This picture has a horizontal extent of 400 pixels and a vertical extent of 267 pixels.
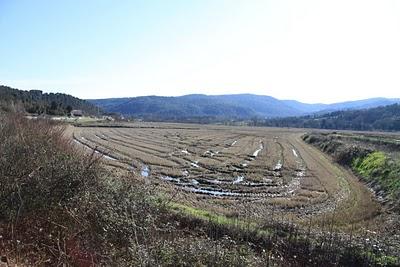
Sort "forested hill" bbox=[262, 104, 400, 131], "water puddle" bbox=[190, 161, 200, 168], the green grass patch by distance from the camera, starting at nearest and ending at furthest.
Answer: the green grass patch → "water puddle" bbox=[190, 161, 200, 168] → "forested hill" bbox=[262, 104, 400, 131]

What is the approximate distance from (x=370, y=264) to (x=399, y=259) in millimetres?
1273

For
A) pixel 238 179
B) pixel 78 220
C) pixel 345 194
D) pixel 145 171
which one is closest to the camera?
pixel 78 220

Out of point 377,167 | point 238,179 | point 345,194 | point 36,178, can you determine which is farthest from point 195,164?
point 36,178

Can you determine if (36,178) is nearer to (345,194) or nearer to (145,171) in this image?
(345,194)

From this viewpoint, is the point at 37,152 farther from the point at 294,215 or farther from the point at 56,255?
the point at 294,215

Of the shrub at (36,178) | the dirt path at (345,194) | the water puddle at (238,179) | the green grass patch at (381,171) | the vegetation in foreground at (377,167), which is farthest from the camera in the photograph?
the water puddle at (238,179)

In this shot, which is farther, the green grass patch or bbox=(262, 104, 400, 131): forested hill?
bbox=(262, 104, 400, 131): forested hill

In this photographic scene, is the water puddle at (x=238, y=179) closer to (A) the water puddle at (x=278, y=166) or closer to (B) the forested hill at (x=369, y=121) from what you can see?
(A) the water puddle at (x=278, y=166)

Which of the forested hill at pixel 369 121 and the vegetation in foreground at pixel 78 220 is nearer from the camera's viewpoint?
the vegetation in foreground at pixel 78 220

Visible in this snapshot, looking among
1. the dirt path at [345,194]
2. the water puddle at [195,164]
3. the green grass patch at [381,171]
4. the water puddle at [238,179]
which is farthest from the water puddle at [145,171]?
the green grass patch at [381,171]

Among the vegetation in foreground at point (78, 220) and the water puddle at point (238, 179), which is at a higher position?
the vegetation in foreground at point (78, 220)

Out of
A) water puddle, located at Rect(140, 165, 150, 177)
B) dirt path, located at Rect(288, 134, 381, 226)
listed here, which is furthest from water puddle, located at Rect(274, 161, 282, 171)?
water puddle, located at Rect(140, 165, 150, 177)

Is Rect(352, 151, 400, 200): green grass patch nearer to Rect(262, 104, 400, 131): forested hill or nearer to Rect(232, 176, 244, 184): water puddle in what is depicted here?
Rect(232, 176, 244, 184): water puddle

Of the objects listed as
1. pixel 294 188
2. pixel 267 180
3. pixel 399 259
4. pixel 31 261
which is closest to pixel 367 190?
pixel 294 188
